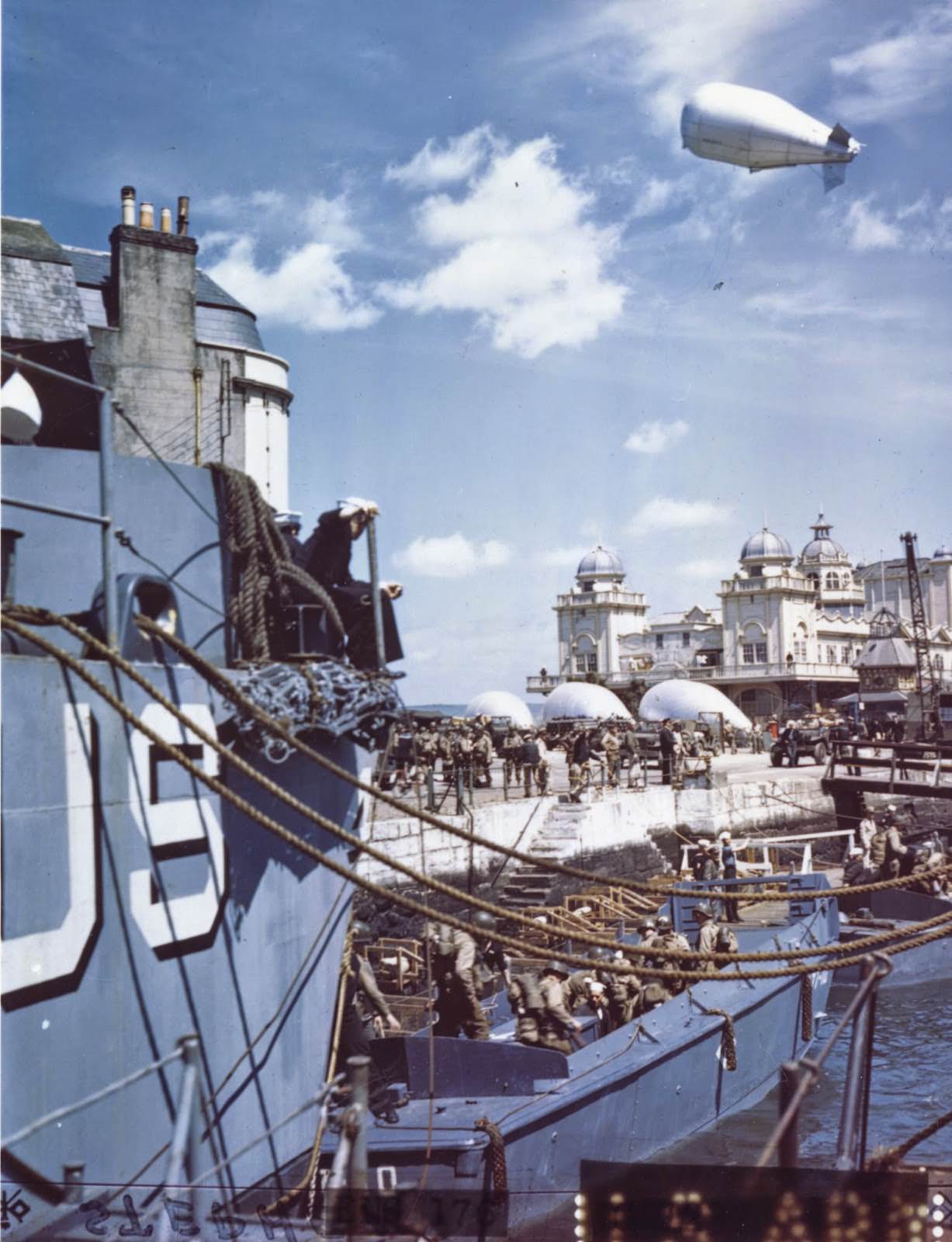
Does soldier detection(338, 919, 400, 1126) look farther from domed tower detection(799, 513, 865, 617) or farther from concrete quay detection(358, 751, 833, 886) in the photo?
domed tower detection(799, 513, 865, 617)

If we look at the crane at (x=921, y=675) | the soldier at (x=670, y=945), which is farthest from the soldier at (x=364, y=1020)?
the crane at (x=921, y=675)

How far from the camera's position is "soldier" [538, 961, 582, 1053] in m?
10.2

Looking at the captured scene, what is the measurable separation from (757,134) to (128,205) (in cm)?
735

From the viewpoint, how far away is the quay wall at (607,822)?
20.3m

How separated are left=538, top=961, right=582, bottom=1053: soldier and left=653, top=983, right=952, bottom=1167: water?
1898 mm

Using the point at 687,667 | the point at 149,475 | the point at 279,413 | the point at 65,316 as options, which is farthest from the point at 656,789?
the point at 687,667

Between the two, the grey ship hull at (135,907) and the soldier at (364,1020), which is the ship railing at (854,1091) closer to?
the grey ship hull at (135,907)

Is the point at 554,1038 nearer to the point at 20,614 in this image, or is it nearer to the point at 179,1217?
the point at 179,1217

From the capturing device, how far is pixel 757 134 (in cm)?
1081

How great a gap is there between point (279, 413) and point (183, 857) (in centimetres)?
1155

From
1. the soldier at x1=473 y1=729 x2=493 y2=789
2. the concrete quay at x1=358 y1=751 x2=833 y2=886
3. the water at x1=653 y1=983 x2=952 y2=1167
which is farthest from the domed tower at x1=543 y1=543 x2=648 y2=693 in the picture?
the water at x1=653 y1=983 x2=952 y2=1167

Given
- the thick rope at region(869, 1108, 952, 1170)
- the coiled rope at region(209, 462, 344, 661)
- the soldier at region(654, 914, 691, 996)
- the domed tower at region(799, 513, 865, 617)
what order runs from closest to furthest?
the thick rope at region(869, 1108, 952, 1170), the coiled rope at region(209, 462, 344, 661), the soldier at region(654, 914, 691, 996), the domed tower at region(799, 513, 865, 617)

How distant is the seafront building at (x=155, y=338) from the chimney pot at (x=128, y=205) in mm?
21

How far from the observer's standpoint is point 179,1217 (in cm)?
550
